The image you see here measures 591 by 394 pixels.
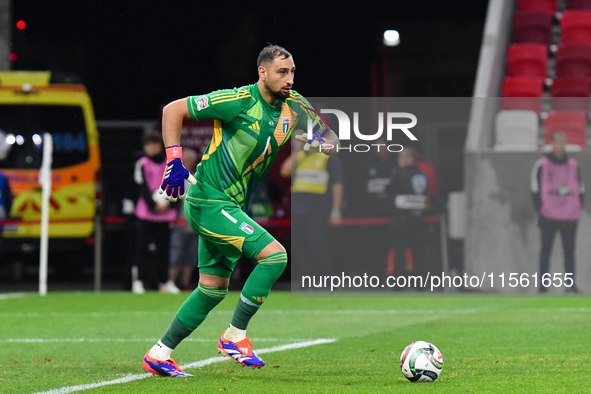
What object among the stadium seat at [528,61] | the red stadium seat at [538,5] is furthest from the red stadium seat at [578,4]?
the stadium seat at [528,61]

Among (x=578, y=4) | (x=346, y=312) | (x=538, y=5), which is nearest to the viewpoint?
(x=346, y=312)

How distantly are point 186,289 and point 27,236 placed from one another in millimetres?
2808

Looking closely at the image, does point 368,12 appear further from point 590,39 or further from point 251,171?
point 251,171

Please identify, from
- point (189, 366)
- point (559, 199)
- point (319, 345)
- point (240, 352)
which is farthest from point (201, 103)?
point (559, 199)

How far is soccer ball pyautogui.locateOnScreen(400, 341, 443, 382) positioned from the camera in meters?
5.70

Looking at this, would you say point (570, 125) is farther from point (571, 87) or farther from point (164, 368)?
point (164, 368)

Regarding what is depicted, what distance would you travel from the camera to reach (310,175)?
13094 millimetres

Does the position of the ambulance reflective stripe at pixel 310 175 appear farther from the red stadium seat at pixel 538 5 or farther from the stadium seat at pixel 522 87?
the red stadium seat at pixel 538 5

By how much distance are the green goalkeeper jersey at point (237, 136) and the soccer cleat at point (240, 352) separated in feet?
2.79

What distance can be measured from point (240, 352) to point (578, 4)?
1546 cm

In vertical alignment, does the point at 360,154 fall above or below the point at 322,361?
above

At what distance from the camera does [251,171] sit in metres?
6.19

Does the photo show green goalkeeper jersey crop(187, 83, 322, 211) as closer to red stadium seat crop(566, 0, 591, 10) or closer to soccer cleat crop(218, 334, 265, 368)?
soccer cleat crop(218, 334, 265, 368)

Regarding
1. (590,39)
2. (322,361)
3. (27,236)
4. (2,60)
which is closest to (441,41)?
(590,39)
